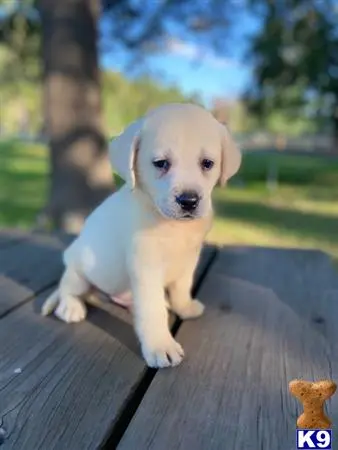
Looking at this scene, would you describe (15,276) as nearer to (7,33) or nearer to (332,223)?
(332,223)

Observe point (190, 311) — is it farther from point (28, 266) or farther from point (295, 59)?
point (295, 59)

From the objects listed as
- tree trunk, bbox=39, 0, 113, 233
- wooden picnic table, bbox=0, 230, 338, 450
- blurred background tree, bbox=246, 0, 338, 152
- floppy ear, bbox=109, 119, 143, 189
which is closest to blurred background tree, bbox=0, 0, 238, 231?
tree trunk, bbox=39, 0, 113, 233

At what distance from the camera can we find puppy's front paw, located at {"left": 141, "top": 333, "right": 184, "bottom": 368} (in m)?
1.15

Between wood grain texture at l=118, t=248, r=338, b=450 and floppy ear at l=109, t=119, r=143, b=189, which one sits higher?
floppy ear at l=109, t=119, r=143, b=189

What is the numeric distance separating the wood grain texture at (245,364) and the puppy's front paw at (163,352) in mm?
24

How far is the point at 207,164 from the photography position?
3.89 feet

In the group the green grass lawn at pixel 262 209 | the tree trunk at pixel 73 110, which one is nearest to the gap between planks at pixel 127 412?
the green grass lawn at pixel 262 209

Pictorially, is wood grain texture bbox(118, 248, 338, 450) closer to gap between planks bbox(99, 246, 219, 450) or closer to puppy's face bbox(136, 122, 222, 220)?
Answer: gap between planks bbox(99, 246, 219, 450)

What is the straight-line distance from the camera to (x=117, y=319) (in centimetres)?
144

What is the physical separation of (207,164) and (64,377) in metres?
0.53

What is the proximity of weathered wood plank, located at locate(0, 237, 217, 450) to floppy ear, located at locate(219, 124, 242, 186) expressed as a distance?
0.45 m

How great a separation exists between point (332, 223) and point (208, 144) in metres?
5.37

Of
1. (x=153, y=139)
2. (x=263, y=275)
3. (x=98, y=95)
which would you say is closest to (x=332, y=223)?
(x=98, y=95)

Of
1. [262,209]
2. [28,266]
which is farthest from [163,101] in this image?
[28,266]
